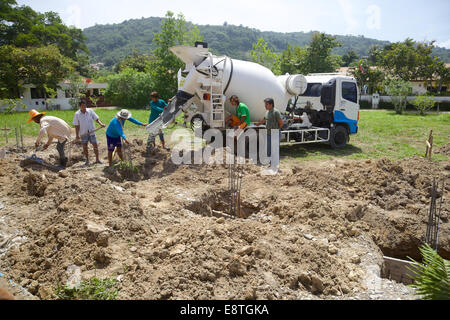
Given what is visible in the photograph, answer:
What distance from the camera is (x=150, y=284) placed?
3.28 metres

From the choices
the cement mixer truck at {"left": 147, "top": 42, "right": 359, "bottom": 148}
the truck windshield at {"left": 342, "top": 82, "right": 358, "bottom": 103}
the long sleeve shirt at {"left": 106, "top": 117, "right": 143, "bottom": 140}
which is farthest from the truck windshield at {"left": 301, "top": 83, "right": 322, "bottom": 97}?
the long sleeve shirt at {"left": 106, "top": 117, "right": 143, "bottom": 140}

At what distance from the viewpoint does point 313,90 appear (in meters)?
11.3

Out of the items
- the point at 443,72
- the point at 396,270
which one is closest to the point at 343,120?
the point at 396,270

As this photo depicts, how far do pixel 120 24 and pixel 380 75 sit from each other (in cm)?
15947

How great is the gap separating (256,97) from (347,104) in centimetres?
372

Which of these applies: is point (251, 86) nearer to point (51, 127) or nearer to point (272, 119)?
point (272, 119)

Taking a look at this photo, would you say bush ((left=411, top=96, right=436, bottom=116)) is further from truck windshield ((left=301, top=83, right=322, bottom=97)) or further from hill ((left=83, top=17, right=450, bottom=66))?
hill ((left=83, top=17, right=450, bottom=66))

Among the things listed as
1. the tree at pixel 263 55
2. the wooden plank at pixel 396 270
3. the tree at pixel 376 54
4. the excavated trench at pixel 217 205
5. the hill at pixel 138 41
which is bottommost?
the wooden plank at pixel 396 270

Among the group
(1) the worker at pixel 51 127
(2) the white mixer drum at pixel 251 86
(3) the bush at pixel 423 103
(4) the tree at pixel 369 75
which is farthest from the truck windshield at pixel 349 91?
(4) the tree at pixel 369 75

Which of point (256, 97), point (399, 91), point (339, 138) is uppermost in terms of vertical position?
point (399, 91)

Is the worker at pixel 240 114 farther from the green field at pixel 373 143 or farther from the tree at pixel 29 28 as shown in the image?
the tree at pixel 29 28

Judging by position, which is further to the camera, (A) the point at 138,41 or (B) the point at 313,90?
(A) the point at 138,41

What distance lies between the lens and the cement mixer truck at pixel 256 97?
9.02 meters
